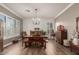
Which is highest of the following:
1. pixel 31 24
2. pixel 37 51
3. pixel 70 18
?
pixel 70 18

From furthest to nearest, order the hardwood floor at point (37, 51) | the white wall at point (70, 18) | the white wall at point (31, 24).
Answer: the white wall at point (31, 24), the white wall at point (70, 18), the hardwood floor at point (37, 51)

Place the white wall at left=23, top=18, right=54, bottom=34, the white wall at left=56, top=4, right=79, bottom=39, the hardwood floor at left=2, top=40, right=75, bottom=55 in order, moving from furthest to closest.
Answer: the white wall at left=23, top=18, right=54, bottom=34
the white wall at left=56, top=4, right=79, bottom=39
the hardwood floor at left=2, top=40, right=75, bottom=55

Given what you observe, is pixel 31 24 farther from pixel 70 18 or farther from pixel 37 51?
pixel 70 18

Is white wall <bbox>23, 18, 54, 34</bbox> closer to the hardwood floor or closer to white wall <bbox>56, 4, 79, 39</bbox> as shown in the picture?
white wall <bbox>56, 4, 79, 39</bbox>

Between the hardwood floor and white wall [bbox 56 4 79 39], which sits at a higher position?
white wall [bbox 56 4 79 39]

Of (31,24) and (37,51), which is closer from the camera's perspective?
(37,51)

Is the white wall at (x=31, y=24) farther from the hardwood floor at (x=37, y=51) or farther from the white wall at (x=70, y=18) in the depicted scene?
the hardwood floor at (x=37, y=51)

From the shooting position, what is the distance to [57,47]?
12.8 ft

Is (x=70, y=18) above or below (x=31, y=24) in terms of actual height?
above

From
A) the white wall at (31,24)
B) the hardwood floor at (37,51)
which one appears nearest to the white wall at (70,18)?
the white wall at (31,24)

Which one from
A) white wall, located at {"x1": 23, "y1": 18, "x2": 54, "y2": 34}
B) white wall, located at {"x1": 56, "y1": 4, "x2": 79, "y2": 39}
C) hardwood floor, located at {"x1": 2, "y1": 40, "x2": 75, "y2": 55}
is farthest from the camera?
white wall, located at {"x1": 23, "y1": 18, "x2": 54, "y2": 34}

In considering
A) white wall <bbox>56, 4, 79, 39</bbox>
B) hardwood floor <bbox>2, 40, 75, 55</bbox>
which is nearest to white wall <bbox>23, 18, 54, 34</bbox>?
white wall <bbox>56, 4, 79, 39</bbox>

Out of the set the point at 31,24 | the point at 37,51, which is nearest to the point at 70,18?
the point at 31,24
